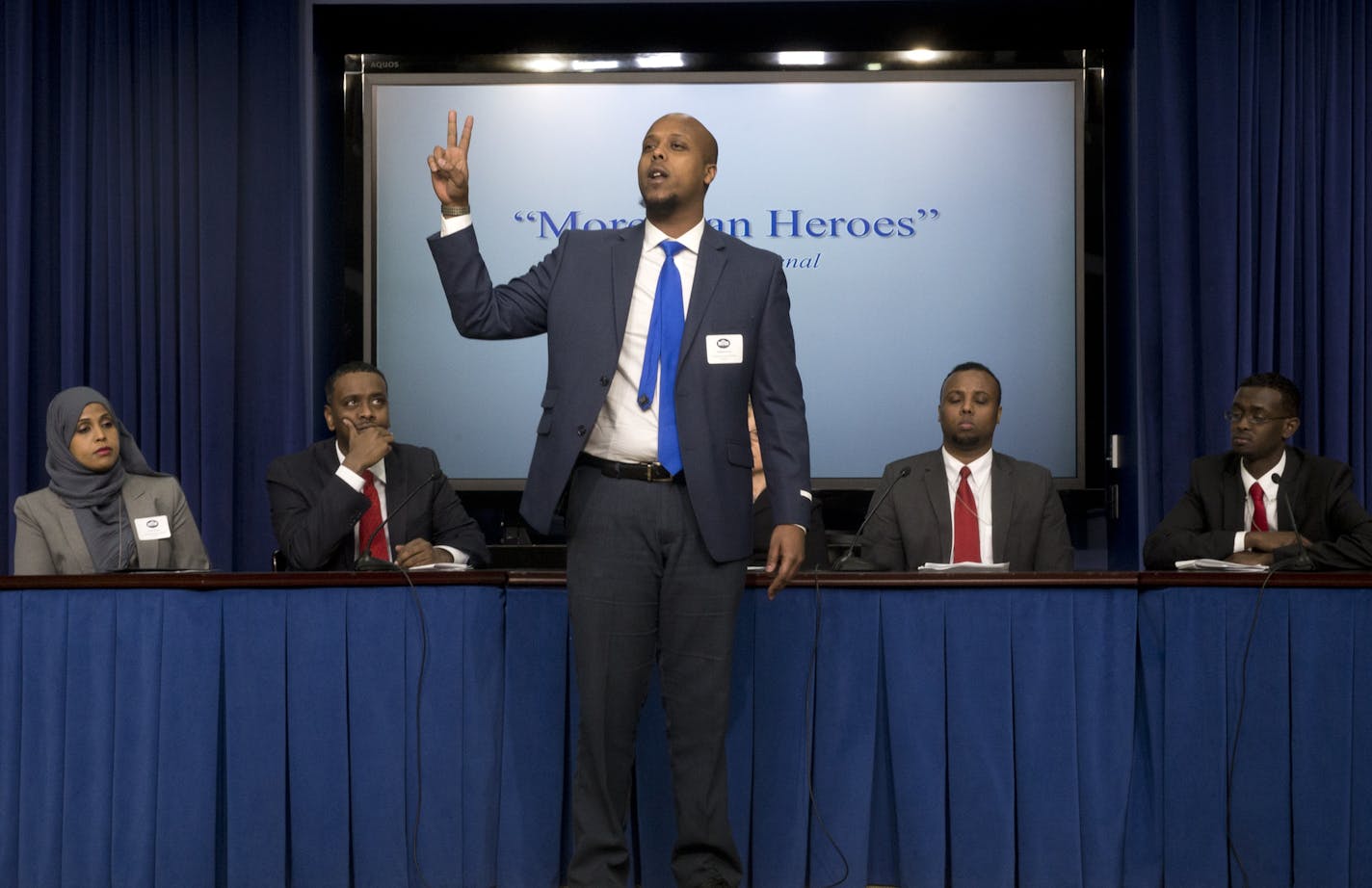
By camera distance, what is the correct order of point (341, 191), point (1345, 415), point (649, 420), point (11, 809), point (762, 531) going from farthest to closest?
point (341, 191)
point (1345, 415)
point (762, 531)
point (11, 809)
point (649, 420)

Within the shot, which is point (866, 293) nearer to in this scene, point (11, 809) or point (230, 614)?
point (230, 614)

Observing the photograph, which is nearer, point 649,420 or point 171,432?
point 649,420

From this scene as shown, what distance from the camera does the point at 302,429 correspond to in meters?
5.14

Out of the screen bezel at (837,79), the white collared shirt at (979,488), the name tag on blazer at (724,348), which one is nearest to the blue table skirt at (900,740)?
the name tag on blazer at (724,348)

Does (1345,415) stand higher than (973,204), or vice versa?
(973,204)

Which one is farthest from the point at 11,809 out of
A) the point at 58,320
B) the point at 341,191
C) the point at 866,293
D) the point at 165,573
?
the point at 866,293

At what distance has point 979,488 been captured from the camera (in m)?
4.06

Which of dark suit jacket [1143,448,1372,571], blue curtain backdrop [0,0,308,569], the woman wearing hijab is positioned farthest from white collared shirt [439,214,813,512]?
blue curtain backdrop [0,0,308,569]

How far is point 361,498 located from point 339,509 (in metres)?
0.07

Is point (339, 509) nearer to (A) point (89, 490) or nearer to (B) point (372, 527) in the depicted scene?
(B) point (372, 527)

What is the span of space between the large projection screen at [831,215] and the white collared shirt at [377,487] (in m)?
1.23

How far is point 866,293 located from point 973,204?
503mm

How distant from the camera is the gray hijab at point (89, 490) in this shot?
4152 mm

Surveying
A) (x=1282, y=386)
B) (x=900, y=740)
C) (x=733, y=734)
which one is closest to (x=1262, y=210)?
(x=1282, y=386)
